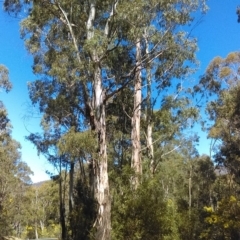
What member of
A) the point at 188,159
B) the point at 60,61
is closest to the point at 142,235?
the point at 60,61

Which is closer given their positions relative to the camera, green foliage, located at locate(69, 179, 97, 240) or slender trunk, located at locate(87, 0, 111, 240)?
slender trunk, located at locate(87, 0, 111, 240)

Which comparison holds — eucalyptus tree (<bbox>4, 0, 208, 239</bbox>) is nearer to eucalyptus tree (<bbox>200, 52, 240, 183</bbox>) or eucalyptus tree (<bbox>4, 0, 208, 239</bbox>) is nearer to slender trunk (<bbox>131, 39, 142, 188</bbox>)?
slender trunk (<bbox>131, 39, 142, 188</bbox>)

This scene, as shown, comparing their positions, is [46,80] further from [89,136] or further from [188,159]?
[188,159]

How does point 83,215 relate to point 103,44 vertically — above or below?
below

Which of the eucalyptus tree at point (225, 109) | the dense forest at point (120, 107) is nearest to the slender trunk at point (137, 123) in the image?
the dense forest at point (120, 107)

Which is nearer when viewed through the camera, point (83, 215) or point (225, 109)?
point (83, 215)

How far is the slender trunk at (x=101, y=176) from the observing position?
9.55 metres

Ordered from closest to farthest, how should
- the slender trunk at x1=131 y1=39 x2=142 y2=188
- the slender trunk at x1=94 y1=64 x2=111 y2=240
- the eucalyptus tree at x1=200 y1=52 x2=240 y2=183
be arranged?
the slender trunk at x1=94 y1=64 x2=111 y2=240, the slender trunk at x1=131 y1=39 x2=142 y2=188, the eucalyptus tree at x1=200 y1=52 x2=240 y2=183

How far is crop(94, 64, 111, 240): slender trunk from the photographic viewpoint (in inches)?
376

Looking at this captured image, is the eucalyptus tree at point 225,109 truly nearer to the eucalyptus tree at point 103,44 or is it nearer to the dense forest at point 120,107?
the dense forest at point 120,107

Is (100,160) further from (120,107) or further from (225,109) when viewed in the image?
(225,109)

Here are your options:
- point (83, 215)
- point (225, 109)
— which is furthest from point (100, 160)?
point (225, 109)

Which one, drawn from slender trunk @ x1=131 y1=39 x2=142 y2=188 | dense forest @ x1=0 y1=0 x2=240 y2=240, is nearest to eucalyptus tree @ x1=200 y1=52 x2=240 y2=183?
dense forest @ x1=0 y1=0 x2=240 y2=240

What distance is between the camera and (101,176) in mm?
9992
